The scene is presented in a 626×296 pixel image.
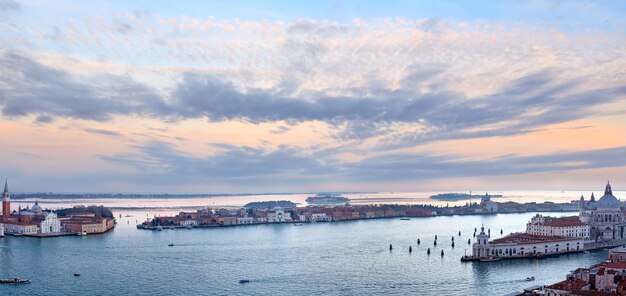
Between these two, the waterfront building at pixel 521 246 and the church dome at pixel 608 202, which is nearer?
the waterfront building at pixel 521 246

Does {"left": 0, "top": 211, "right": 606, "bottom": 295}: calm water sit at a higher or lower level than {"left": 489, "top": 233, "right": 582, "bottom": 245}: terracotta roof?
lower

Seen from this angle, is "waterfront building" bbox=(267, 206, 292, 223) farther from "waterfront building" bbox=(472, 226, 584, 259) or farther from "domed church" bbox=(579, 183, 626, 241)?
"waterfront building" bbox=(472, 226, 584, 259)

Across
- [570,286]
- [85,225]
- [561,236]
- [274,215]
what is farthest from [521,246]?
[274,215]

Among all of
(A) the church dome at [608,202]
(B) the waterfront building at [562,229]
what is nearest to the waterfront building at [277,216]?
(B) the waterfront building at [562,229]

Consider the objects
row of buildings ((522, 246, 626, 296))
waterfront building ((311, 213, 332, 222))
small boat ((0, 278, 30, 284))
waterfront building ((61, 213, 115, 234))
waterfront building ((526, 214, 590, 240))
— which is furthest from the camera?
waterfront building ((311, 213, 332, 222))

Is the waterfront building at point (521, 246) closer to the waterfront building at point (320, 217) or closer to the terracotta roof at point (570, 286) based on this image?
the terracotta roof at point (570, 286)

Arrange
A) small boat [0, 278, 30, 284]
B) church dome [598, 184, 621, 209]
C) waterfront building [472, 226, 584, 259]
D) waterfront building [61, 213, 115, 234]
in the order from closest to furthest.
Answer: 1. small boat [0, 278, 30, 284]
2. waterfront building [472, 226, 584, 259]
3. waterfront building [61, 213, 115, 234]
4. church dome [598, 184, 621, 209]

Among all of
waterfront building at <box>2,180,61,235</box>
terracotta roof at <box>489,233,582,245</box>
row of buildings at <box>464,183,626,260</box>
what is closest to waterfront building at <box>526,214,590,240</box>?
row of buildings at <box>464,183,626,260</box>
